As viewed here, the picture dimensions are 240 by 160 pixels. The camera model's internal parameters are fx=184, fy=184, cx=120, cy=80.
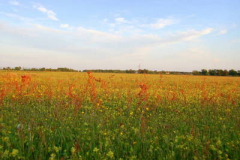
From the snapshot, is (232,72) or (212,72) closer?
(232,72)

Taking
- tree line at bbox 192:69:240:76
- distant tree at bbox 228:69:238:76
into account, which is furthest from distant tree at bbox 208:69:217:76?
distant tree at bbox 228:69:238:76

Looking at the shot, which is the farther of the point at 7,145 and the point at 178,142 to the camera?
the point at 178,142

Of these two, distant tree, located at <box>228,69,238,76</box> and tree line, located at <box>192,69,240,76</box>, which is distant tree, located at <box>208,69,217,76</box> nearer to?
tree line, located at <box>192,69,240,76</box>

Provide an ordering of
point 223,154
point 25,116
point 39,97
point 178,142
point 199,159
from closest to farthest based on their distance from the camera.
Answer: point 199,159 → point 223,154 → point 178,142 → point 25,116 → point 39,97

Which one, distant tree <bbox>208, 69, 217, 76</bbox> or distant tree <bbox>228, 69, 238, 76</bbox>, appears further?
distant tree <bbox>208, 69, 217, 76</bbox>

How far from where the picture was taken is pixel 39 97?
8.25 meters

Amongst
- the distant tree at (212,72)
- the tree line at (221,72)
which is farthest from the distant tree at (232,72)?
the distant tree at (212,72)

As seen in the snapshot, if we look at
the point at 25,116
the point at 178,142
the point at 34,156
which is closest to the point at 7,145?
the point at 34,156

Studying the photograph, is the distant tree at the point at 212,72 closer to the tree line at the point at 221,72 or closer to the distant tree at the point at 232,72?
the tree line at the point at 221,72

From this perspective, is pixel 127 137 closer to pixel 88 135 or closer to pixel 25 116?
pixel 88 135

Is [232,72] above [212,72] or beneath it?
above


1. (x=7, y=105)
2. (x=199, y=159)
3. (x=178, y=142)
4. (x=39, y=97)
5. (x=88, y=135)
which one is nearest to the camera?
(x=199, y=159)

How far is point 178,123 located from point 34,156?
371cm

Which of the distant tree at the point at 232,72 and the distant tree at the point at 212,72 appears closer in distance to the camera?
the distant tree at the point at 232,72
